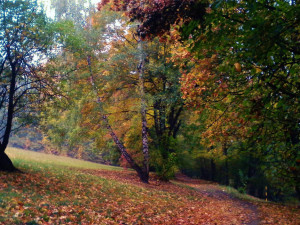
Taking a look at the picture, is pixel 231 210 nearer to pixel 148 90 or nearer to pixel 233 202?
pixel 233 202

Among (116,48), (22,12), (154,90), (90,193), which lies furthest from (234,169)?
(22,12)

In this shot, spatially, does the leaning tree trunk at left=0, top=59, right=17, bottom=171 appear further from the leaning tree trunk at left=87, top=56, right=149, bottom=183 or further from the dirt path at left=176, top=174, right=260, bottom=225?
the dirt path at left=176, top=174, right=260, bottom=225

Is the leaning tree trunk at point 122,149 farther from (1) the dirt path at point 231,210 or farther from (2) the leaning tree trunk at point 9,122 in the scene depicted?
(2) the leaning tree trunk at point 9,122

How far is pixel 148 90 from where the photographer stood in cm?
1820

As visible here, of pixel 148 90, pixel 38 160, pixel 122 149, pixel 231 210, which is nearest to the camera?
pixel 231 210

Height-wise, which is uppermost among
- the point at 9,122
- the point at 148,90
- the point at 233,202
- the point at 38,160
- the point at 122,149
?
the point at 148,90

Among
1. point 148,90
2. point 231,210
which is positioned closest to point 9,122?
point 231,210

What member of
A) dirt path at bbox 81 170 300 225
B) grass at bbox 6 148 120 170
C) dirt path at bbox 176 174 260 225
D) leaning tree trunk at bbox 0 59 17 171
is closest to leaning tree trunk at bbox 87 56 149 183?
dirt path at bbox 81 170 300 225

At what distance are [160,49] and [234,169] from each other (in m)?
25.7

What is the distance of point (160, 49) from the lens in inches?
663

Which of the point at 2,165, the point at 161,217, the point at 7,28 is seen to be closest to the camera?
the point at 161,217

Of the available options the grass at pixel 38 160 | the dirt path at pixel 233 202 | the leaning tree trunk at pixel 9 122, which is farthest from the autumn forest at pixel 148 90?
A: the grass at pixel 38 160

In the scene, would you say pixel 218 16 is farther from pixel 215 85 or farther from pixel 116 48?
pixel 116 48

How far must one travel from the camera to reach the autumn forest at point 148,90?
443cm
